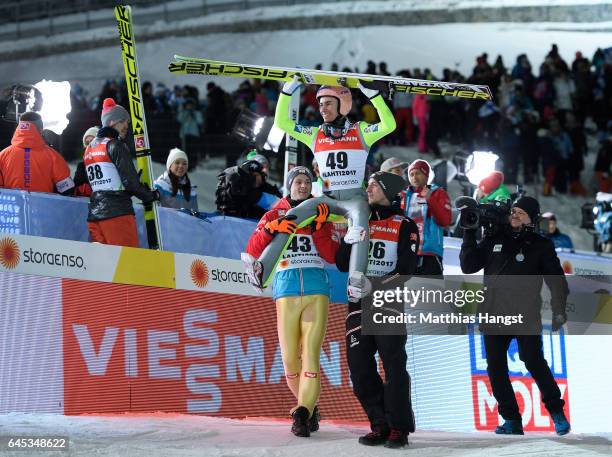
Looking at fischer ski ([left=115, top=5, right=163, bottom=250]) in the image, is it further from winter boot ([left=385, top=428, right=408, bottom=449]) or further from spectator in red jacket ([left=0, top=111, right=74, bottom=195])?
winter boot ([left=385, top=428, right=408, bottom=449])

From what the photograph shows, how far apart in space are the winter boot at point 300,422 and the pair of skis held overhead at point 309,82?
88cm

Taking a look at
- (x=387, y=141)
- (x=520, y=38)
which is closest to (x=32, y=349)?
(x=387, y=141)

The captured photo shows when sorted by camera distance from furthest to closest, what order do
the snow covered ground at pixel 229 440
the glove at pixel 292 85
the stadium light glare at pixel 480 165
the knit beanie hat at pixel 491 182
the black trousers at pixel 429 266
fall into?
the stadium light glare at pixel 480 165
the knit beanie hat at pixel 491 182
the black trousers at pixel 429 266
the glove at pixel 292 85
the snow covered ground at pixel 229 440

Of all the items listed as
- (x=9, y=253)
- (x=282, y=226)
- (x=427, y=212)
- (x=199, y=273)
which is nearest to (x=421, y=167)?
(x=427, y=212)

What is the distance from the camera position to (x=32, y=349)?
9094 millimetres

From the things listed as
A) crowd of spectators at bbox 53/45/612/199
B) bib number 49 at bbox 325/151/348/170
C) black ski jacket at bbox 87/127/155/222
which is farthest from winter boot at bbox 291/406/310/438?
crowd of spectators at bbox 53/45/612/199

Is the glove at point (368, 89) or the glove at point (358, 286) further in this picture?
the glove at point (368, 89)

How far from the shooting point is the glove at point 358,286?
334 inches

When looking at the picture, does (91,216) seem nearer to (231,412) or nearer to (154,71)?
(231,412)

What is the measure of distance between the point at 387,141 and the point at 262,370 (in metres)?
13.3

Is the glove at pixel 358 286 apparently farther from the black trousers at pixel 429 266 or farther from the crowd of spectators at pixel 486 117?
the crowd of spectators at pixel 486 117

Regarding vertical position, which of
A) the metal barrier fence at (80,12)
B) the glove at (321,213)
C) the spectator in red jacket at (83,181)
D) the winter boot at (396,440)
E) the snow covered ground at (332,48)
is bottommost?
the winter boot at (396,440)

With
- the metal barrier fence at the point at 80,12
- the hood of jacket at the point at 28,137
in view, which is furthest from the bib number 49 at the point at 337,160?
the metal barrier fence at the point at 80,12

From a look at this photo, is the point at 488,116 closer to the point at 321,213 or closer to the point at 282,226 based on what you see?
the point at 321,213
